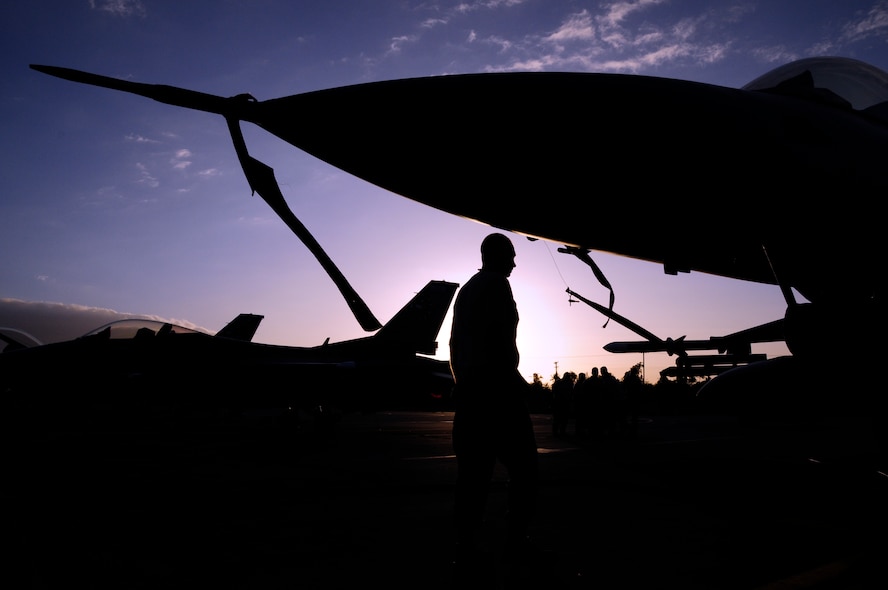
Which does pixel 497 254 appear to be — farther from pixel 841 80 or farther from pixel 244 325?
pixel 244 325

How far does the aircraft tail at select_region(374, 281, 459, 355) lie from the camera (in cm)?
1788

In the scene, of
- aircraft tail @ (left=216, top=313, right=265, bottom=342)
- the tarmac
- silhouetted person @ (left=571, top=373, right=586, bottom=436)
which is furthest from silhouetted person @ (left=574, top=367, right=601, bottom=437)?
aircraft tail @ (left=216, top=313, right=265, bottom=342)

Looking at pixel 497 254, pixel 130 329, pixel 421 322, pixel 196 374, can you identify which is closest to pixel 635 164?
pixel 497 254

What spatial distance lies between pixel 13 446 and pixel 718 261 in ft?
34.2

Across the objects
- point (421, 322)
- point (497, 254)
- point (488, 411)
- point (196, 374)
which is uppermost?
point (421, 322)

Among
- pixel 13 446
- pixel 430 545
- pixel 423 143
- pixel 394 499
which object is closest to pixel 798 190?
pixel 423 143

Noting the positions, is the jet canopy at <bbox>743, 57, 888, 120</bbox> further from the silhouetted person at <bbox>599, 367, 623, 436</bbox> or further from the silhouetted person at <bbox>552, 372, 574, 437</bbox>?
the silhouetted person at <bbox>552, 372, 574, 437</bbox>

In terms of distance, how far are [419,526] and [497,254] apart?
170cm

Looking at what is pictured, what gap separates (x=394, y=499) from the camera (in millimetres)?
4234

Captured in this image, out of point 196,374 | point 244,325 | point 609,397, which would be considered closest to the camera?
point 609,397

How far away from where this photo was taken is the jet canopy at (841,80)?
15.8 feet

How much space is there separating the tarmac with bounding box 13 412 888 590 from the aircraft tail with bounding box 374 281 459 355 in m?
11.3

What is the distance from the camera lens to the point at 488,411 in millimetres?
2627

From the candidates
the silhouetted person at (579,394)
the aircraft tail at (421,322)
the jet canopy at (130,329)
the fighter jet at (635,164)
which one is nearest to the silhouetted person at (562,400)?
the silhouetted person at (579,394)
